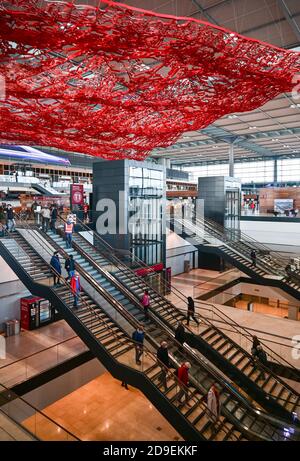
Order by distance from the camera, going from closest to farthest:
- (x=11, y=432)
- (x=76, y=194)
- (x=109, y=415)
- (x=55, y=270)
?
(x=11, y=432)
(x=109, y=415)
(x=55, y=270)
(x=76, y=194)

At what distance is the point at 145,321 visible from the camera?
12.1 m

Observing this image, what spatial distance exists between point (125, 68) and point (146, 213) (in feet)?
38.3

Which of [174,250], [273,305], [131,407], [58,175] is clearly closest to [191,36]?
[131,407]

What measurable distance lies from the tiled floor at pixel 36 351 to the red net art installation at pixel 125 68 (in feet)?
23.9

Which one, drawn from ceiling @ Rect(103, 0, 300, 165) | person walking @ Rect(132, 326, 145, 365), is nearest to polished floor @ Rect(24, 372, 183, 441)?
person walking @ Rect(132, 326, 145, 365)

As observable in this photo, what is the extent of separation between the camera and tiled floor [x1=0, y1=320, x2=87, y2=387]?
1054cm

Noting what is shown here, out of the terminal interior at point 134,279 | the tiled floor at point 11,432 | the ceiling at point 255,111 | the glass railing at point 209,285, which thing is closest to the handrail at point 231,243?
the terminal interior at point 134,279

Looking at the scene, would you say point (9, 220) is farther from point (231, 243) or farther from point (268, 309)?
point (268, 309)

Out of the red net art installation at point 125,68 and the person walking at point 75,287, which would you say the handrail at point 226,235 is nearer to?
the red net art installation at point 125,68

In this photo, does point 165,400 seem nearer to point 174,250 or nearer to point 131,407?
point 131,407

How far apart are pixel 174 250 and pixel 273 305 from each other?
8.35 meters

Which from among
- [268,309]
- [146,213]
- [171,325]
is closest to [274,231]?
[268,309]

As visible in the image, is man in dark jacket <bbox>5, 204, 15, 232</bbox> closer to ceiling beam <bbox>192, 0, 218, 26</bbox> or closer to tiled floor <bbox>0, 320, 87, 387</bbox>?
tiled floor <bbox>0, 320, 87, 387</bbox>

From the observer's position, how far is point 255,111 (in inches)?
864
